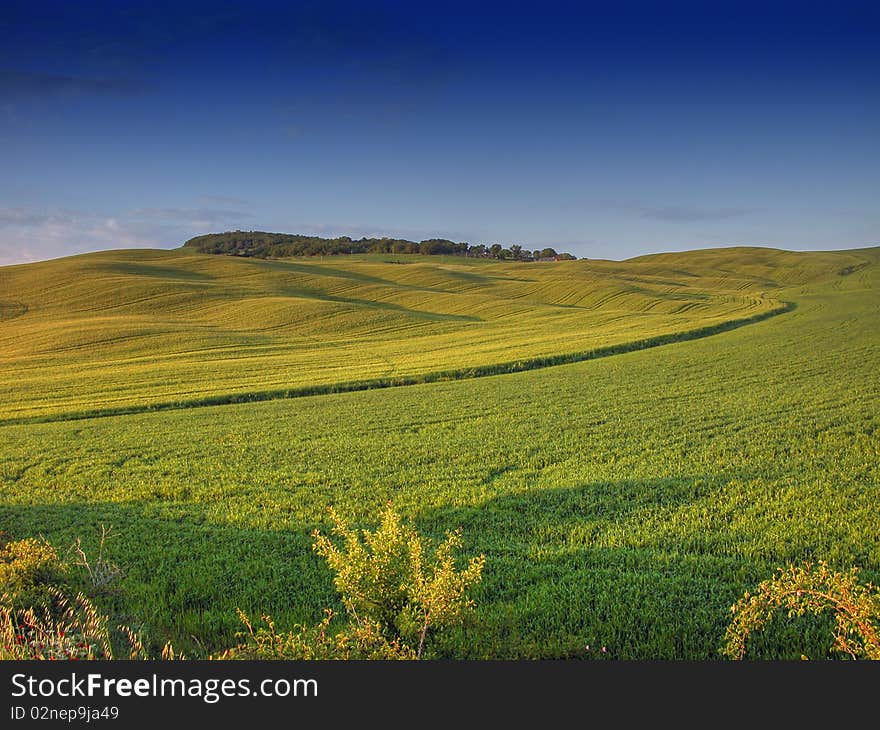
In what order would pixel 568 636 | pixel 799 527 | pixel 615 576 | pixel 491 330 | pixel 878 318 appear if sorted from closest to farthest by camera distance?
pixel 568 636
pixel 615 576
pixel 799 527
pixel 878 318
pixel 491 330

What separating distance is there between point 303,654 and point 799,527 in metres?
8.55

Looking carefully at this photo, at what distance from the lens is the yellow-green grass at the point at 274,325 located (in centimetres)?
3259

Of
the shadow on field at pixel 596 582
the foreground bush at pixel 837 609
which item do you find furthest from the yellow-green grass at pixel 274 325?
the foreground bush at pixel 837 609

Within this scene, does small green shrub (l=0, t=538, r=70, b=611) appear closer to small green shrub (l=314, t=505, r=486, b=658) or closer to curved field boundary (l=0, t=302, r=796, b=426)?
small green shrub (l=314, t=505, r=486, b=658)

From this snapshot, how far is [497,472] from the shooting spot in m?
14.8

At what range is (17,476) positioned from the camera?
16547 mm

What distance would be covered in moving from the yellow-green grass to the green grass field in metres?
0.53

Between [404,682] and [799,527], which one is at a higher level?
[404,682]

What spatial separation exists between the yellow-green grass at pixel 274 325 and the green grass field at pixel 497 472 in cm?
53

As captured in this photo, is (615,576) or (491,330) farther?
(491,330)

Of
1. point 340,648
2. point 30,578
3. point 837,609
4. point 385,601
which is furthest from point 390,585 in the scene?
point 30,578

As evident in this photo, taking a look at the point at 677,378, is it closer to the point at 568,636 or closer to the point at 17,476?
the point at 568,636

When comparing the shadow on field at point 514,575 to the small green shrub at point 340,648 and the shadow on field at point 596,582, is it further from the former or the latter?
the small green shrub at point 340,648

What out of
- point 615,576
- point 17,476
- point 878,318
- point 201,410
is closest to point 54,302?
point 201,410
